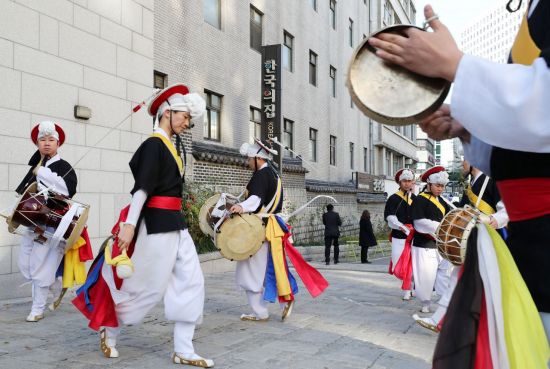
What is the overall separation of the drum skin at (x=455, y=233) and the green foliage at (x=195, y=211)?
6.82 metres

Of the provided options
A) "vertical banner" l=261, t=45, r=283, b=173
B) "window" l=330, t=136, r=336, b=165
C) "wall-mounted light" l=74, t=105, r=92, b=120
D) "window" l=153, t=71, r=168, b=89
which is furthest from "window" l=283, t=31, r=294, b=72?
"wall-mounted light" l=74, t=105, r=92, b=120

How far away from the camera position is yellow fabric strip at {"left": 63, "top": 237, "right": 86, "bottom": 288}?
6.40 meters

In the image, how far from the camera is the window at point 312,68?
72.8ft

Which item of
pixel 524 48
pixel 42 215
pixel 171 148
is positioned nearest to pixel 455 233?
pixel 171 148

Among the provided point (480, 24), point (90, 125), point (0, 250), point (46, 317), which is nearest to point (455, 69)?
point (46, 317)

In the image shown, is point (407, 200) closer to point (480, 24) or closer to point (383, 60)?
point (383, 60)

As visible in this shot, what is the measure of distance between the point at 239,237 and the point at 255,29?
480 inches

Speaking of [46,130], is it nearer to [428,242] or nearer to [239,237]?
[239,237]

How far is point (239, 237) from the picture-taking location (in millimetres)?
6129

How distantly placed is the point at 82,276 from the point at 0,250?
1338mm

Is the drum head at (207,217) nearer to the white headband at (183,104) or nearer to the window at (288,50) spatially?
the white headband at (183,104)

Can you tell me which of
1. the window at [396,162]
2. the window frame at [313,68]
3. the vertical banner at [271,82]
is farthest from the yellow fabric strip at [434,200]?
the window at [396,162]

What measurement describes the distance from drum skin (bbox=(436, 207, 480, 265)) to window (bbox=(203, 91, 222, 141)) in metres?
9.84

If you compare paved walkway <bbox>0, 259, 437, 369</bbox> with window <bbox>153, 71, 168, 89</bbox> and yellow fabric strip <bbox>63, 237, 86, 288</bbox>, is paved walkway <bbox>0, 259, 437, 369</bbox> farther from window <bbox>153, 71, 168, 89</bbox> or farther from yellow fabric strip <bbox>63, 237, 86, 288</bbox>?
window <bbox>153, 71, 168, 89</bbox>
